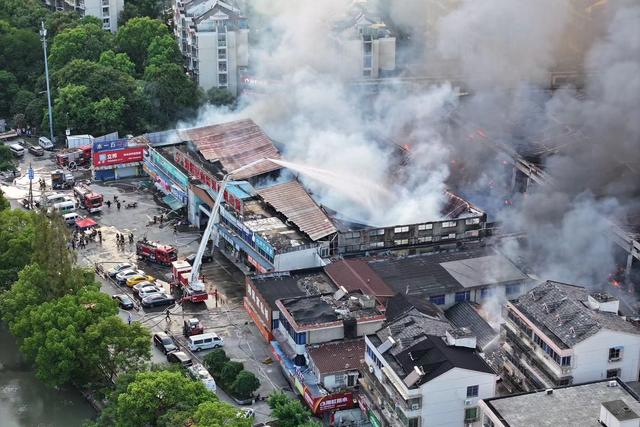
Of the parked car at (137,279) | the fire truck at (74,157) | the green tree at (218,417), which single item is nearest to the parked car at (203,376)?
the green tree at (218,417)

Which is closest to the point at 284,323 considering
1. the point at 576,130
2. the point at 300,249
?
the point at 300,249

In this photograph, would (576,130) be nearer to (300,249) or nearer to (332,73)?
(332,73)

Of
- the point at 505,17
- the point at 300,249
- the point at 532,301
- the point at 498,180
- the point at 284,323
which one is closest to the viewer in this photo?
the point at 532,301

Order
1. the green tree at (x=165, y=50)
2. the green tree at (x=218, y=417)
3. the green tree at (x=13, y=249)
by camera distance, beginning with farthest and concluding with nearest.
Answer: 1. the green tree at (x=165, y=50)
2. the green tree at (x=13, y=249)
3. the green tree at (x=218, y=417)

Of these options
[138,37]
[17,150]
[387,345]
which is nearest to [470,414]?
[387,345]

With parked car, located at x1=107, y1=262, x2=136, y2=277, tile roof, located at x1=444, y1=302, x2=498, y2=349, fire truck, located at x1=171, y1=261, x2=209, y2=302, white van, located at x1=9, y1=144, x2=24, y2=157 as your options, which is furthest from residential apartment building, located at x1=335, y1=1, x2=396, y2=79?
tile roof, located at x1=444, y1=302, x2=498, y2=349

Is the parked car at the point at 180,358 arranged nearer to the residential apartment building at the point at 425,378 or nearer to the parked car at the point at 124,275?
the parked car at the point at 124,275
